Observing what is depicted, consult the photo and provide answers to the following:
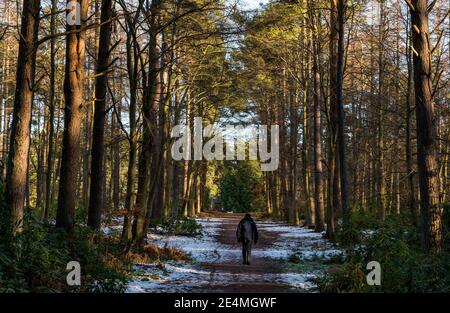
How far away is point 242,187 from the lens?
62844mm

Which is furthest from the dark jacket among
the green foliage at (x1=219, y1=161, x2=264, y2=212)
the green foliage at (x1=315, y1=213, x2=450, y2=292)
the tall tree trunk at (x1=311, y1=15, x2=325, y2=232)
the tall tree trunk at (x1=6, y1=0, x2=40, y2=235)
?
the green foliage at (x1=219, y1=161, x2=264, y2=212)

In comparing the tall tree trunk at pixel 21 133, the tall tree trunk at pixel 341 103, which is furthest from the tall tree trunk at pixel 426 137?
the tall tree trunk at pixel 341 103

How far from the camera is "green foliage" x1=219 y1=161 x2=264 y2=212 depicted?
61.5 meters

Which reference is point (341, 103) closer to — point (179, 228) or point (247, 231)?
point (247, 231)

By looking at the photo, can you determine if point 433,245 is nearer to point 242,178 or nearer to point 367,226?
point 367,226

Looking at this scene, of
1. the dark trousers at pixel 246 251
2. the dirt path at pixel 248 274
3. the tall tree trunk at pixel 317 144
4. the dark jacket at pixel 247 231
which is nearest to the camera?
the dirt path at pixel 248 274

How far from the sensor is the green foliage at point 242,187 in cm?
6153

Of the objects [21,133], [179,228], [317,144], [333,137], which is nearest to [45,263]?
[21,133]
